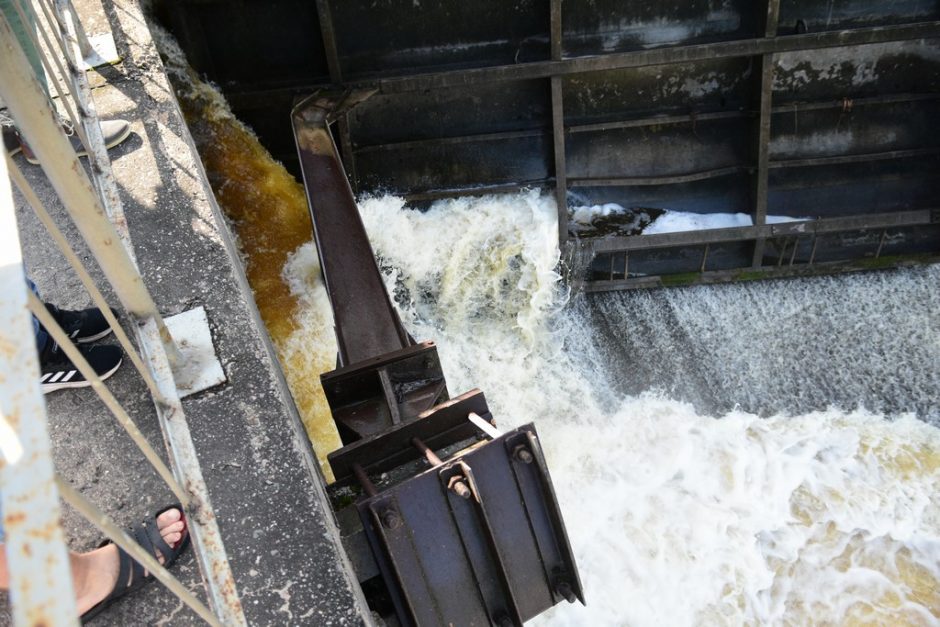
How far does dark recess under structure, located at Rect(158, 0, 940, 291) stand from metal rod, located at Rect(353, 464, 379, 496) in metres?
3.26

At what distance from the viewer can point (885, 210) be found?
18.7 ft

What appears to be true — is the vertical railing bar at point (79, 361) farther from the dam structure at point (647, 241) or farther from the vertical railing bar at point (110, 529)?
the dam structure at point (647, 241)

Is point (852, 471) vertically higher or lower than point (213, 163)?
lower

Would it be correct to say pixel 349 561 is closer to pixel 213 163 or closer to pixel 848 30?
pixel 213 163

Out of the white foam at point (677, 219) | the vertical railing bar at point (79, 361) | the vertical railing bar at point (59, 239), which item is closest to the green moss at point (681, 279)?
the white foam at point (677, 219)

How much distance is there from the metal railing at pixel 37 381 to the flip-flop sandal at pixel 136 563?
32 cm

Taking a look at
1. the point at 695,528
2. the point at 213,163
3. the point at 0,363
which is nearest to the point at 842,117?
the point at 695,528

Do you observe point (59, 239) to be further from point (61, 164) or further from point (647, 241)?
point (647, 241)

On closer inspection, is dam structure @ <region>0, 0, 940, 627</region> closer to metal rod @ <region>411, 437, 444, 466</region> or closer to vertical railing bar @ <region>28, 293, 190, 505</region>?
metal rod @ <region>411, 437, 444, 466</region>

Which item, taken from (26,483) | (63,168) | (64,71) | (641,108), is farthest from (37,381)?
(641,108)

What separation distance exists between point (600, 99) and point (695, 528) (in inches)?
132

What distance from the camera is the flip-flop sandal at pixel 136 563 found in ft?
7.03

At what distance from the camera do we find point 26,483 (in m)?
0.87

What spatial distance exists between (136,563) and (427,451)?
106cm
